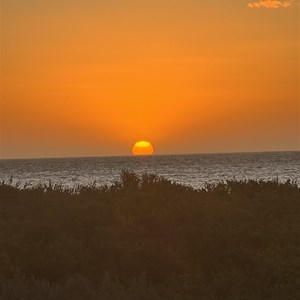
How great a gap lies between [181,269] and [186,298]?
83.4 inches

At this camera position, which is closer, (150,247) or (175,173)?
(150,247)

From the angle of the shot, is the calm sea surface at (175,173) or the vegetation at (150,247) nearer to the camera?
the vegetation at (150,247)

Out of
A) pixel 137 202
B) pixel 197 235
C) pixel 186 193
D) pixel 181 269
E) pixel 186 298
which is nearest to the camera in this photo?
pixel 186 298

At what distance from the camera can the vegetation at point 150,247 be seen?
1059cm

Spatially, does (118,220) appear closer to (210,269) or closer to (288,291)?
(210,269)

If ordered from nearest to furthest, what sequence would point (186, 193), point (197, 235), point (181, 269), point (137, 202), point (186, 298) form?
point (186, 298)
point (181, 269)
point (197, 235)
point (137, 202)
point (186, 193)

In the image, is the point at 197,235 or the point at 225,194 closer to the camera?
the point at 197,235

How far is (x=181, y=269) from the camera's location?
1227cm

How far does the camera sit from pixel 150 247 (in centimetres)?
1285

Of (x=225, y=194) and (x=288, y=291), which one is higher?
(x=225, y=194)

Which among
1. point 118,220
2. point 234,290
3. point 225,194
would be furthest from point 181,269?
point 225,194

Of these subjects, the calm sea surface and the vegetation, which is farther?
the calm sea surface

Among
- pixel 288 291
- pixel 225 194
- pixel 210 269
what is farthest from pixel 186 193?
pixel 288 291

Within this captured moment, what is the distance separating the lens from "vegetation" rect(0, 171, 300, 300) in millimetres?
10586
